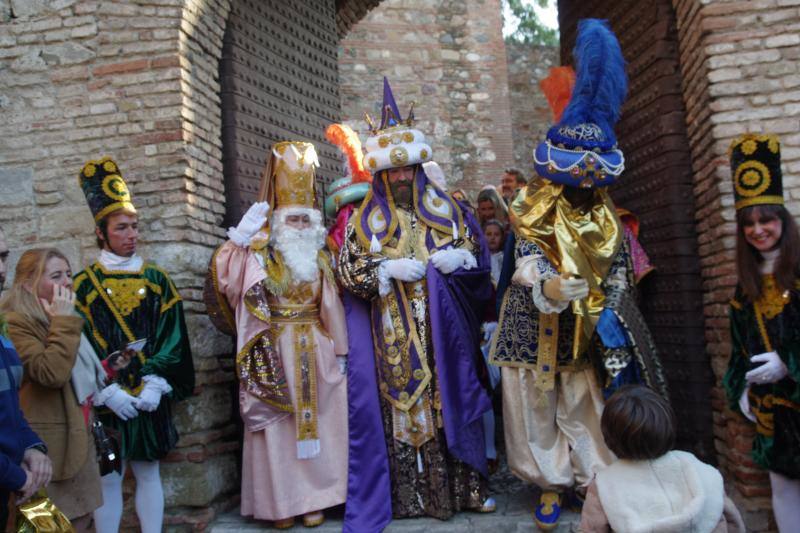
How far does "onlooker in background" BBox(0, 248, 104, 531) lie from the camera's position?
3344mm

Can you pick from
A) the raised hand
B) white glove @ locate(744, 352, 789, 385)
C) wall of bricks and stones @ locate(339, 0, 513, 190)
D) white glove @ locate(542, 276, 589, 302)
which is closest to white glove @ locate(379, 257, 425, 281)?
white glove @ locate(542, 276, 589, 302)

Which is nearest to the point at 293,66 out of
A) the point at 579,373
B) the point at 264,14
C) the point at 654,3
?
the point at 264,14

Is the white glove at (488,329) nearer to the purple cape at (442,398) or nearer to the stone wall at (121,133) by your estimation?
the purple cape at (442,398)

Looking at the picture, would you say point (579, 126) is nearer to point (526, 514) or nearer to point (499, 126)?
point (526, 514)

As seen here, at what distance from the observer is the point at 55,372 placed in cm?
331

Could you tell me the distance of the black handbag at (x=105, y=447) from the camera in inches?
149

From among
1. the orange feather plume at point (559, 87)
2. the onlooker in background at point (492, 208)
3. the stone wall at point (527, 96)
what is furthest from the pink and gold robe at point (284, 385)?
the stone wall at point (527, 96)

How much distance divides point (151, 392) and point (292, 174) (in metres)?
1.56

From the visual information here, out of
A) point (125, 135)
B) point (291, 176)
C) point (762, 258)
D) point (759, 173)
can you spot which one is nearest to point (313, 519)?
point (291, 176)

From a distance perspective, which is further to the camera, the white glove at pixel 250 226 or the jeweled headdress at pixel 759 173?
the white glove at pixel 250 226

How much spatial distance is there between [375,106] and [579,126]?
299 inches

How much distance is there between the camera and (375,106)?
37.6 ft

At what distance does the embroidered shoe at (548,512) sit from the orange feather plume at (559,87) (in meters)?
2.24

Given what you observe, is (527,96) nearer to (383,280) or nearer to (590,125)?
(590,125)
